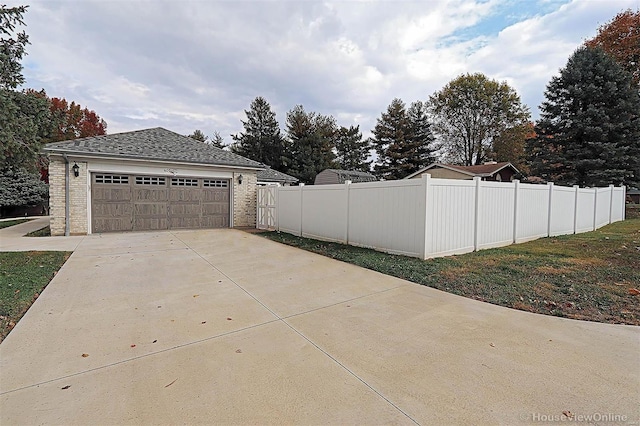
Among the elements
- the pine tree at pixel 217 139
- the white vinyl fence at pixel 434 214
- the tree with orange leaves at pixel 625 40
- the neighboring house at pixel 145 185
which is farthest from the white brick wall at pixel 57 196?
the tree with orange leaves at pixel 625 40

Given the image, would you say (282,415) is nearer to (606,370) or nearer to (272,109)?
(606,370)

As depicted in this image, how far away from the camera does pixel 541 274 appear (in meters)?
5.16

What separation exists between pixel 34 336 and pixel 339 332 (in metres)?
3.08

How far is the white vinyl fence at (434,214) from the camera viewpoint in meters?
6.39

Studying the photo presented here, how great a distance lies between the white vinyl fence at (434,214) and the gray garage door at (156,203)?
378 cm

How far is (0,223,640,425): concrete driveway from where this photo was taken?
198cm

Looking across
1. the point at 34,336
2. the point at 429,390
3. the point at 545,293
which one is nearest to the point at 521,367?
the point at 429,390

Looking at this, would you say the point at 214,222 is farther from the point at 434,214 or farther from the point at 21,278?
the point at 434,214

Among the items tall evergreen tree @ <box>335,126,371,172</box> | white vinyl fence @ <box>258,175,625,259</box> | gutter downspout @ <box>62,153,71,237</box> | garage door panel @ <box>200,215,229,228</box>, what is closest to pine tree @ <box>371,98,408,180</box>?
tall evergreen tree @ <box>335,126,371,172</box>

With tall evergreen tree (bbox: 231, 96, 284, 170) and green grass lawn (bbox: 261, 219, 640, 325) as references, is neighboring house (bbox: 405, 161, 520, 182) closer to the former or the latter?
green grass lawn (bbox: 261, 219, 640, 325)

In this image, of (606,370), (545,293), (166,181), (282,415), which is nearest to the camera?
(282,415)

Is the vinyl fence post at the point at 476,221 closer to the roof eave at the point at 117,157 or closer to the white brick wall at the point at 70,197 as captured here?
the roof eave at the point at 117,157

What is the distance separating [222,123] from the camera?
109 feet

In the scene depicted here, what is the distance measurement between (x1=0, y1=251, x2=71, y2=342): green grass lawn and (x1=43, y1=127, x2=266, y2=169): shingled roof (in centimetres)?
458
